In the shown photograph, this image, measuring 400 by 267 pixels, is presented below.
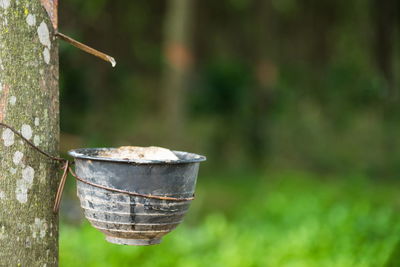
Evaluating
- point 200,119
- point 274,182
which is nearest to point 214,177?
point 274,182

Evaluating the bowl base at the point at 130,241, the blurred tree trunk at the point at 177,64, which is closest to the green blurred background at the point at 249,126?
the blurred tree trunk at the point at 177,64

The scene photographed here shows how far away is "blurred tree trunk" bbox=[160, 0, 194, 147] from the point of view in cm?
892

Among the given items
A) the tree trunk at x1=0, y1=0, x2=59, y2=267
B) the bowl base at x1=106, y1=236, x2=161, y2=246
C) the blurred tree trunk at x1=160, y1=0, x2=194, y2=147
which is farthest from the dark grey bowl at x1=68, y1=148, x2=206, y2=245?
the blurred tree trunk at x1=160, y1=0, x2=194, y2=147

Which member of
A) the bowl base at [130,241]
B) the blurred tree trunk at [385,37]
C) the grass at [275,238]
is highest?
the blurred tree trunk at [385,37]

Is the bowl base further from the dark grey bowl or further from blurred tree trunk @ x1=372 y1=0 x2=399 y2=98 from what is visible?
blurred tree trunk @ x1=372 y1=0 x2=399 y2=98

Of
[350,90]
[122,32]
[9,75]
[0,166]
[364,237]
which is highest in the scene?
[122,32]

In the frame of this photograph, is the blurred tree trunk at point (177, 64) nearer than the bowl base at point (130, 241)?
No

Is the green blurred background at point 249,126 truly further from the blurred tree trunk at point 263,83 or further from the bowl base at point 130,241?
the bowl base at point 130,241

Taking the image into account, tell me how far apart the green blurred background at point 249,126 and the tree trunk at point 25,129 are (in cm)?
298

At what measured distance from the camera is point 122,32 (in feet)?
49.1

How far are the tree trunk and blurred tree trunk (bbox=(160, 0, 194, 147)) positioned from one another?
6.32m

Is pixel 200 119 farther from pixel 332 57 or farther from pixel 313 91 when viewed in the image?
pixel 332 57

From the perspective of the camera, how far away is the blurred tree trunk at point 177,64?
892 cm

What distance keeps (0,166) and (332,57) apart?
17.8 m
